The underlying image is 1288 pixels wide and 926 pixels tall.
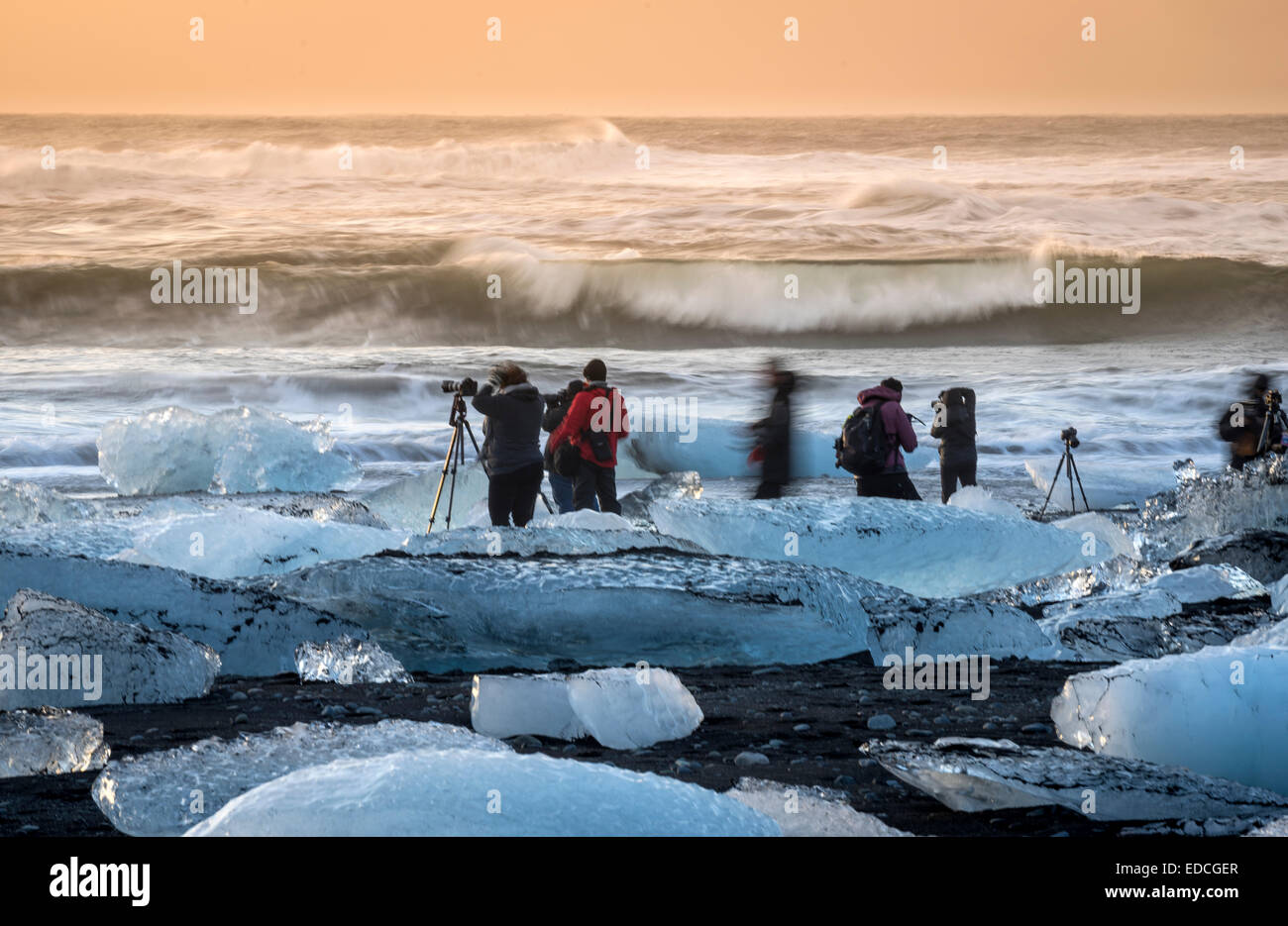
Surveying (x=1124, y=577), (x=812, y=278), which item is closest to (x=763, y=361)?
(x=812, y=278)

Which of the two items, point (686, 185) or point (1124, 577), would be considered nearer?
point (1124, 577)

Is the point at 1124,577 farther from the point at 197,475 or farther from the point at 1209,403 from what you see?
the point at 1209,403

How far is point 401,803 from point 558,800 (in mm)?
303

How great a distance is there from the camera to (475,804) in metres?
2.90

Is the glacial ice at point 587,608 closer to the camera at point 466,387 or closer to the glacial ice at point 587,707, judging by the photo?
the glacial ice at point 587,707

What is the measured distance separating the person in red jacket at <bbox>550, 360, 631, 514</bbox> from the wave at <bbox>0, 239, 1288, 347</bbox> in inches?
884

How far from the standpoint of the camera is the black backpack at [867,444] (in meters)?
9.00

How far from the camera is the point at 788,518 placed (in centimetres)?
679

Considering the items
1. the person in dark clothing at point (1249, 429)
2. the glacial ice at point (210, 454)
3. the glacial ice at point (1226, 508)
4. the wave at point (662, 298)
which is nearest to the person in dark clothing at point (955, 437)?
the person in dark clothing at point (1249, 429)

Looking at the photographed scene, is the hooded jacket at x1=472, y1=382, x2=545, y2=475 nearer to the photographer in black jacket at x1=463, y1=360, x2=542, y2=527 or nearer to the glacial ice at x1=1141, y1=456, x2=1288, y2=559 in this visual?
the photographer in black jacket at x1=463, y1=360, x2=542, y2=527

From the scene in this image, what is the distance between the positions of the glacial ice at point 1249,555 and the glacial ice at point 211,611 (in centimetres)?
404

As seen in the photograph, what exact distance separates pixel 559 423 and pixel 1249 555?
4.22 meters

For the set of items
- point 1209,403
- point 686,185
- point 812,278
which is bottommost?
point 1209,403

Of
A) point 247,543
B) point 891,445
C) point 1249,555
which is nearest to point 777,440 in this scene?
point 891,445
